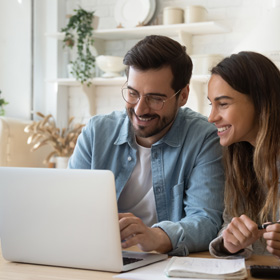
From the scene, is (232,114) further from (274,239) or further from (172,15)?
(172,15)

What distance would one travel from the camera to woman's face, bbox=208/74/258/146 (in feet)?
5.22

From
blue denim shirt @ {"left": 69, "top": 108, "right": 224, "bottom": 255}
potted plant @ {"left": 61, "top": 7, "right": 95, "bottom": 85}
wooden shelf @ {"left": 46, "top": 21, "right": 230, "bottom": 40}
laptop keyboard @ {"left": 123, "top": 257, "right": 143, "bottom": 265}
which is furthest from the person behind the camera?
potted plant @ {"left": 61, "top": 7, "right": 95, "bottom": 85}

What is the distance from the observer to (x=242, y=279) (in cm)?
116

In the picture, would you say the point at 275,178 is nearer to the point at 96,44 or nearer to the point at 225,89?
the point at 225,89

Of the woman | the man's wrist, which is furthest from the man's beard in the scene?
the man's wrist

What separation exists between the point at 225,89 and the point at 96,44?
2.38 meters

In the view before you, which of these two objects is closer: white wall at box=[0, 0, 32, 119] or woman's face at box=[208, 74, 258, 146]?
woman's face at box=[208, 74, 258, 146]

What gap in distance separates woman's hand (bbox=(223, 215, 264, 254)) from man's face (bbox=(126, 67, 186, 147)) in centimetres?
56

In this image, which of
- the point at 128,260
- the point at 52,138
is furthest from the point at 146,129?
the point at 52,138

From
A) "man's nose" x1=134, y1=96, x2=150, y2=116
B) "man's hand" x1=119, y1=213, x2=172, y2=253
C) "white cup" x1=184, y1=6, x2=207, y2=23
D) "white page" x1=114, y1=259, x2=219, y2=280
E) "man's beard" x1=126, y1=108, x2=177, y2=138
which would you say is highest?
"white cup" x1=184, y1=6, x2=207, y2=23

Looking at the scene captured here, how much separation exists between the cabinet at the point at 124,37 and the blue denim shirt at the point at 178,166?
1533mm

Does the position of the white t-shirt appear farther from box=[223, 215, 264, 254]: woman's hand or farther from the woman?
box=[223, 215, 264, 254]: woman's hand

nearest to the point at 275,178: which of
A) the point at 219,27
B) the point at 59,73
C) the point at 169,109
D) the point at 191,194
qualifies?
the point at 191,194

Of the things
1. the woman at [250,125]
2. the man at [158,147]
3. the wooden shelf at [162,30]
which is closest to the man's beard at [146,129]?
the man at [158,147]
